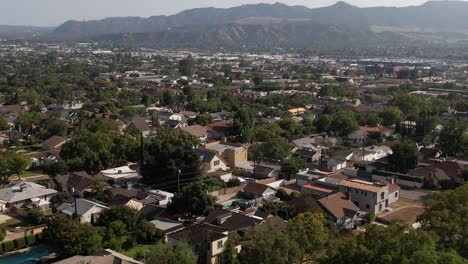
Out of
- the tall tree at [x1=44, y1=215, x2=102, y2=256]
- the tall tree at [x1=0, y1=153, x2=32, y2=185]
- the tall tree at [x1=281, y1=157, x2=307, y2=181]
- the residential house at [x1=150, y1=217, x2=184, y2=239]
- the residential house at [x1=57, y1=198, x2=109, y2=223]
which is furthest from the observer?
the tall tree at [x1=281, y1=157, x2=307, y2=181]

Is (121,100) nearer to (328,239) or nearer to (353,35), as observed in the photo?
(328,239)

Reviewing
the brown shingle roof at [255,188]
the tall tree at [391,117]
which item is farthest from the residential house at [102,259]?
the tall tree at [391,117]

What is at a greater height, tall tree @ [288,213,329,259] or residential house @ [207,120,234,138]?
tall tree @ [288,213,329,259]

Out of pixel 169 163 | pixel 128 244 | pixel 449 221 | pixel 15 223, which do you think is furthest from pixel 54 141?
pixel 449 221

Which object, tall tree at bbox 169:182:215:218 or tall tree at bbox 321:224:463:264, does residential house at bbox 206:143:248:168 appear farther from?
tall tree at bbox 321:224:463:264

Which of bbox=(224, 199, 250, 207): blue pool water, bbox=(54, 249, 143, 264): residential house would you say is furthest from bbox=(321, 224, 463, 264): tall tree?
bbox=(224, 199, 250, 207): blue pool water

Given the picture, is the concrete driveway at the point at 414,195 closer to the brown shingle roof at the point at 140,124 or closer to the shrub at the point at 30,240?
the shrub at the point at 30,240
